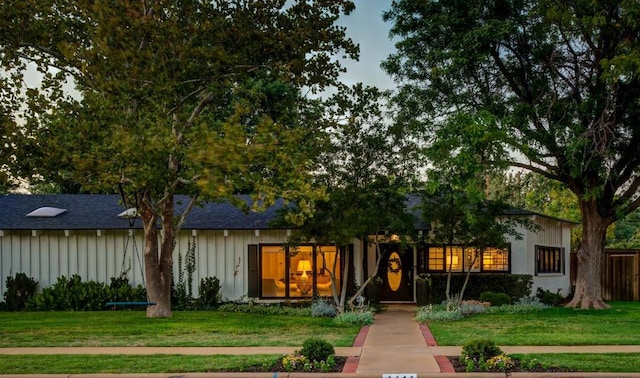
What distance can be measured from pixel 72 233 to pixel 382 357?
14628 mm

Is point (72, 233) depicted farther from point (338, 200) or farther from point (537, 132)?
point (537, 132)

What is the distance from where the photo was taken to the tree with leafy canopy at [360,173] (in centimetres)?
1903

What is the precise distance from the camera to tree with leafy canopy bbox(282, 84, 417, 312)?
19.0 metres

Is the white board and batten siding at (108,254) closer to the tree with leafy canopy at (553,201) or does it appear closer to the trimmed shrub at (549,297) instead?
the trimmed shrub at (549,297)

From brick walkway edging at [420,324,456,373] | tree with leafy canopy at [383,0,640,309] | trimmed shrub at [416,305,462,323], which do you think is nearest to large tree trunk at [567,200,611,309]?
tree with leafy canopy at [383,0,640,309]

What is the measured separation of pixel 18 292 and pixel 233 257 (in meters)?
6.94

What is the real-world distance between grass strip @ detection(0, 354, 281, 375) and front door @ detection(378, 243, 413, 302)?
12.1 meters

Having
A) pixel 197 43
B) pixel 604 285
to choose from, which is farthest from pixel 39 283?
pixel 604 285

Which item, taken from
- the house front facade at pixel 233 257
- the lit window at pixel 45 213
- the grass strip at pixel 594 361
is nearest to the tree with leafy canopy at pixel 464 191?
the house front facade at pixel 233 257

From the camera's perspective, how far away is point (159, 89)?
15.6 m

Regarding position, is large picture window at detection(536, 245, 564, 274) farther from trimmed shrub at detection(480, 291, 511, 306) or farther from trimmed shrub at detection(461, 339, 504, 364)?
trimmed shrub at detection(461, 339, 504, 364)

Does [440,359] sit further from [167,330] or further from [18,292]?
[18,292]

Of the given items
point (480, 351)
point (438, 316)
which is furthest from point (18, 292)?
point (480, 351)

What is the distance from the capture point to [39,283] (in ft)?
76.2
